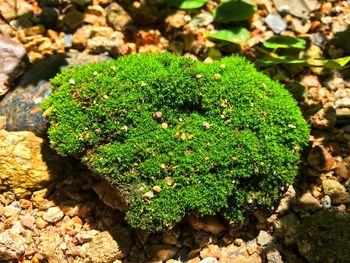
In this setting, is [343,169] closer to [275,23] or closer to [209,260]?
[209,260]

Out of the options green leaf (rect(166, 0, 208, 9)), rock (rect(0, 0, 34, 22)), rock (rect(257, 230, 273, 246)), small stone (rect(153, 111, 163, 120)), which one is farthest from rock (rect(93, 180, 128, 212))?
rock (rect(0, 0, 34, 22))

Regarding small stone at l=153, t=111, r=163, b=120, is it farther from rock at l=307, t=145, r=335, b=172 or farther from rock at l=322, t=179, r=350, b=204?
rock at l=322, t=179, r=350, b=204

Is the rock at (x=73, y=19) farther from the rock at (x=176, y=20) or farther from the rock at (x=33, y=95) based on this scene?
the rock at (x=176, y=20)

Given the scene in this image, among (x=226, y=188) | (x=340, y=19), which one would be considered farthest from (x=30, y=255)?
(x=340, y=19)

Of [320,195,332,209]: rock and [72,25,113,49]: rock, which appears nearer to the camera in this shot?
[320,195,332,209]: rock

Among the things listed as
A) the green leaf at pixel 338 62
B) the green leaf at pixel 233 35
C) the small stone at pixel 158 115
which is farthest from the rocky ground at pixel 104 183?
the small stone at pixel 158 115

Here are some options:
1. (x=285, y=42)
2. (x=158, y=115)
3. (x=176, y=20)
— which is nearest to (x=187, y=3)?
(x=176, y=20)
